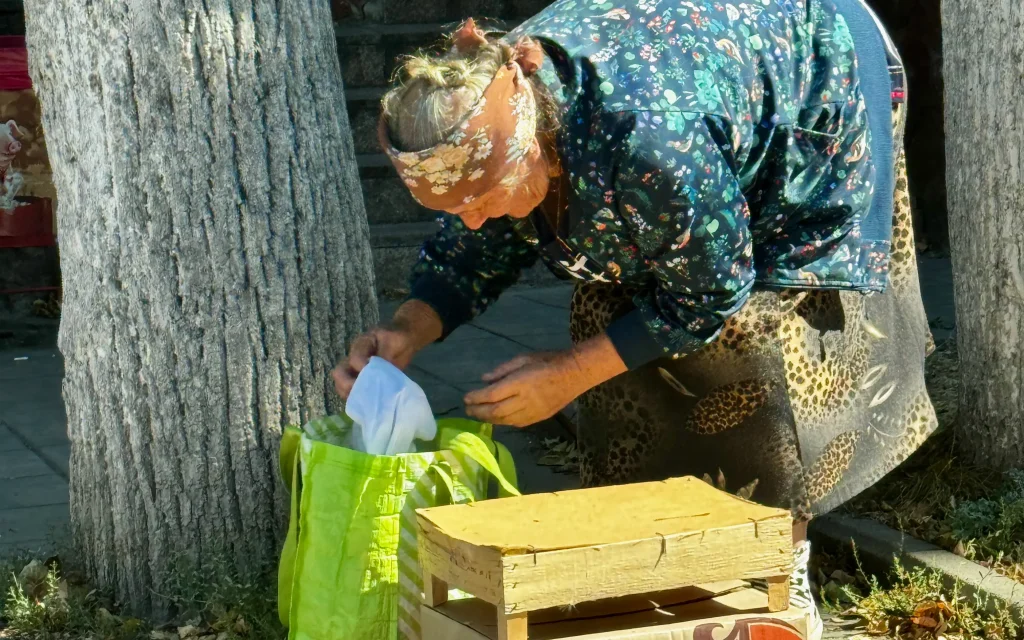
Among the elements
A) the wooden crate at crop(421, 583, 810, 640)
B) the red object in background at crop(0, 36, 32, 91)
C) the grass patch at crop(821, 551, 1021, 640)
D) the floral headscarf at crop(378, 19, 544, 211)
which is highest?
the floral headscarf at crop(378, 19, 544, 211)


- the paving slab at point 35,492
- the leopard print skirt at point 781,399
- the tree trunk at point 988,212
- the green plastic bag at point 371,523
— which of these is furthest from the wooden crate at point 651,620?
the paving slab at point 35,492

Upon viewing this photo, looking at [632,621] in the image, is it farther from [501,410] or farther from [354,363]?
[354,363]

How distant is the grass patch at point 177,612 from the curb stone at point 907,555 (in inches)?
60.2

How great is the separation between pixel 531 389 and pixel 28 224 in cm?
466

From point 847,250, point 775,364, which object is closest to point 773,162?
point 847,250

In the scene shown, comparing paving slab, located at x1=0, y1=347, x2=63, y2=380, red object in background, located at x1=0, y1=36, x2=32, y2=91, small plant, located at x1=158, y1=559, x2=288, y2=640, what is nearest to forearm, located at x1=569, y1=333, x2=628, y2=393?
small plant, located at x1=158, y1=559, x2=288, y2=640

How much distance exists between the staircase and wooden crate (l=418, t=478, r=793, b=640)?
445 cm

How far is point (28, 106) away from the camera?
20.8 feet

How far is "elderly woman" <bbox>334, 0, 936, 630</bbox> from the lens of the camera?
7.46 feet

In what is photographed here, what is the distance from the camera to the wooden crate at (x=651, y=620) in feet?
7.59

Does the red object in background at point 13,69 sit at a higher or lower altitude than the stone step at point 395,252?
higher

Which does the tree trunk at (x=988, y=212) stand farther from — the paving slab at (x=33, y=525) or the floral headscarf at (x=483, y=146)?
the paving slab at (x=33, y=525)

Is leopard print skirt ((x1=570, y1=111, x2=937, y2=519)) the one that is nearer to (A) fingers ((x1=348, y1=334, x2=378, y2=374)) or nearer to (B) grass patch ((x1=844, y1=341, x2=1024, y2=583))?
(A) fingers ((x1=348, y1=334, x2=378, y2=374))

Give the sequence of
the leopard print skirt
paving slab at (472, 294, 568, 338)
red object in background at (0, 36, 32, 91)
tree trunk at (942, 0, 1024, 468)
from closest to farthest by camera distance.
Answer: the leopard print skirt
tree trunk at (942, 0, 1024, 468)
paving slab at (472, 294, 568, 338)
red object in background at (0, 36, 32, 91)
